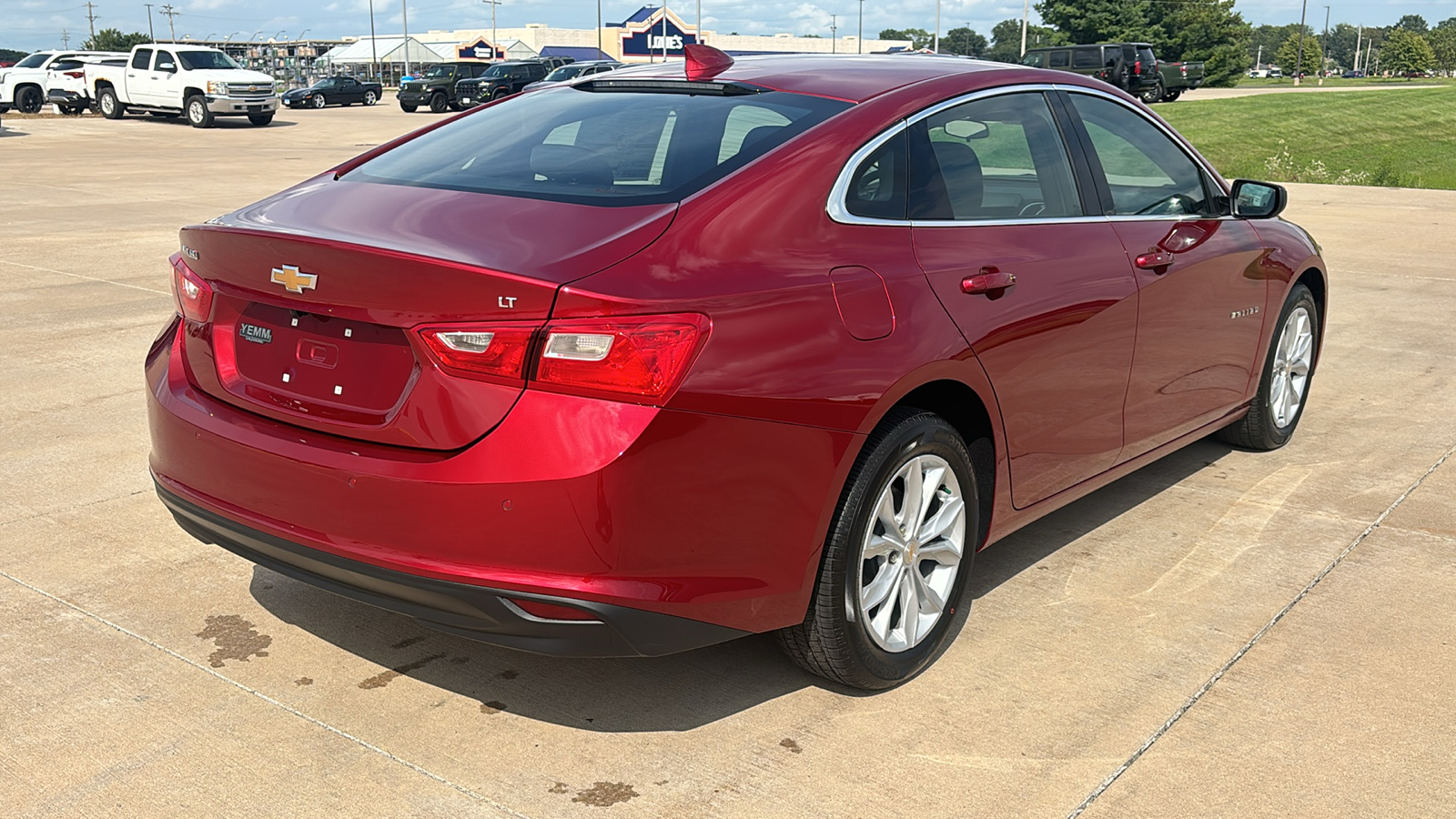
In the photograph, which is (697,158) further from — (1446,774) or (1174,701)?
(1446,774)

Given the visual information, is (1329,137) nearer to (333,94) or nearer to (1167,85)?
(1167,85)

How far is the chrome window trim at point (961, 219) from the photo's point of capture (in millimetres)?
3344

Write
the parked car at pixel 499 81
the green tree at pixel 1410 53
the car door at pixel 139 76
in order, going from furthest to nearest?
the green tree at pixel 1410 53, the parked car at pixel 499 81, the car door at pixel 139 76

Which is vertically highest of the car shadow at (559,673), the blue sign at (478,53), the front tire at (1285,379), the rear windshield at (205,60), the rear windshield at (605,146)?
the blue sign at (478,53)

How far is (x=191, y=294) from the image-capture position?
3451 mm

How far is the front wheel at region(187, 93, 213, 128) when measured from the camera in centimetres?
3412

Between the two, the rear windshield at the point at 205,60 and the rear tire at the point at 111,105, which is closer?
the rear windshield at the point at 205,60

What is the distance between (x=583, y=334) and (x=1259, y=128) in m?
33.9

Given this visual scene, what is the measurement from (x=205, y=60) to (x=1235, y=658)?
36.4 metres

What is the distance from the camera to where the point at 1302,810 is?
3.01 metres

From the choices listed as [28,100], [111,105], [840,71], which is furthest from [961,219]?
[28,100]

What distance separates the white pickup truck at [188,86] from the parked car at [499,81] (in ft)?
29.5

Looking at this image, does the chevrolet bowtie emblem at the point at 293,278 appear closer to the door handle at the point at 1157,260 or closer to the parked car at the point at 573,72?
the parked car at the point at 573,72

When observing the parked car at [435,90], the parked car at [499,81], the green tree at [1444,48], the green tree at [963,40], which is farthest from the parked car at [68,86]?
the green tree at [1444,48]
